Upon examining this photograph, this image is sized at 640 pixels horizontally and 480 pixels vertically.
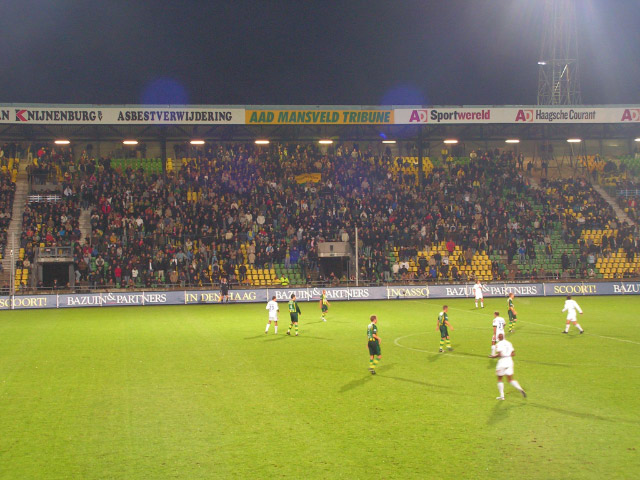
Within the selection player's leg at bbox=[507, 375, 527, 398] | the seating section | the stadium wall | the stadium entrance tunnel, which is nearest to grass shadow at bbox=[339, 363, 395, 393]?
player's leg at bbox=[507, 375, 527, 398]

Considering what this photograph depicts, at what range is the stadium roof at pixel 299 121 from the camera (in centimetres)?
4894

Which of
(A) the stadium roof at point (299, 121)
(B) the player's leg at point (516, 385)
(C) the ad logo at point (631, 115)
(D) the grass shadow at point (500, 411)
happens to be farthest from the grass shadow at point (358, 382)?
(C) the ad logo at point (631, 115)

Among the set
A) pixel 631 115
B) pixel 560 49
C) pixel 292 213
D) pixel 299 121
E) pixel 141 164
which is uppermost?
pixel 560 49

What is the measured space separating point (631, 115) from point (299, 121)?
26341mm

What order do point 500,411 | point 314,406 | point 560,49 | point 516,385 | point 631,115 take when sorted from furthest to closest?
point 560,49, point 631,115, point 516,385, point 314,406, point 500,411

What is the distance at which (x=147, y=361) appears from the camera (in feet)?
68.6

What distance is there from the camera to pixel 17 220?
49719mm

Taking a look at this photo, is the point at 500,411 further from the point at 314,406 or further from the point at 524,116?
the point at 524,116

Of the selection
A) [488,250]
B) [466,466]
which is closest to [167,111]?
[488,250]

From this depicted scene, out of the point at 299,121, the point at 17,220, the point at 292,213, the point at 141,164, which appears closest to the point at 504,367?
the point at 292,213

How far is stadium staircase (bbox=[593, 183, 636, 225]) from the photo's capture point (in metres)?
54.5

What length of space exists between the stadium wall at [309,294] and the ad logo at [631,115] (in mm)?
14672

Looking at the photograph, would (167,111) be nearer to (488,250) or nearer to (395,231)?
(395,231)

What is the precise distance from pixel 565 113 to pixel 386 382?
4212 cm
